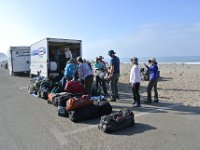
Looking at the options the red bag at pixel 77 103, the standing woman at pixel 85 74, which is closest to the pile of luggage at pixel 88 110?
the red bag at pixel 77 103

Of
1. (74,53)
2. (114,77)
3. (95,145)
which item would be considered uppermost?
(74,53)

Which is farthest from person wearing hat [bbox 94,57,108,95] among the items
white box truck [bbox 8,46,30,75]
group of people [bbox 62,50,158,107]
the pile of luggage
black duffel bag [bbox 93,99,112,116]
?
white box truck [bbox 8,46,30,75]

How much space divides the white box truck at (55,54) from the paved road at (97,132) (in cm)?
622

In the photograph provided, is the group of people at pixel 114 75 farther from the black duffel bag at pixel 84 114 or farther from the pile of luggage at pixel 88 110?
the black duffel bag at pixel 84 114

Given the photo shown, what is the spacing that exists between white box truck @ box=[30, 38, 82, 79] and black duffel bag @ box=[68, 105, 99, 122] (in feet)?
24.1

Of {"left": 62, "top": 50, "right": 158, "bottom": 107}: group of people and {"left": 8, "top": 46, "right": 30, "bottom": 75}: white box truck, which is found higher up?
{"left": 8, "top": 46, "right": 30, "bottom": 75}: white box truck

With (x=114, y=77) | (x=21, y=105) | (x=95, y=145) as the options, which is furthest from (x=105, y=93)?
(x=95, y=145)

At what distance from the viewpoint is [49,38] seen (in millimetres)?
14797

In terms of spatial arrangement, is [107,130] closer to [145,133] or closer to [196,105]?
[145,133]

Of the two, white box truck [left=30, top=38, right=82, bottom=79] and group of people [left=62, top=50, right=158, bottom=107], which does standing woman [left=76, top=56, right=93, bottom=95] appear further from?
white box truck [left=30, top=38, right=82, bottom=79]

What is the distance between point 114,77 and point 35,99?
3.74 meters

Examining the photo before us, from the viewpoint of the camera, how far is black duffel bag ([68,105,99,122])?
25.4ft

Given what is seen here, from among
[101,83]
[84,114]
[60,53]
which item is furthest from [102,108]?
[60,53]

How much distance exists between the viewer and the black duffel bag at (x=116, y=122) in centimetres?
655
